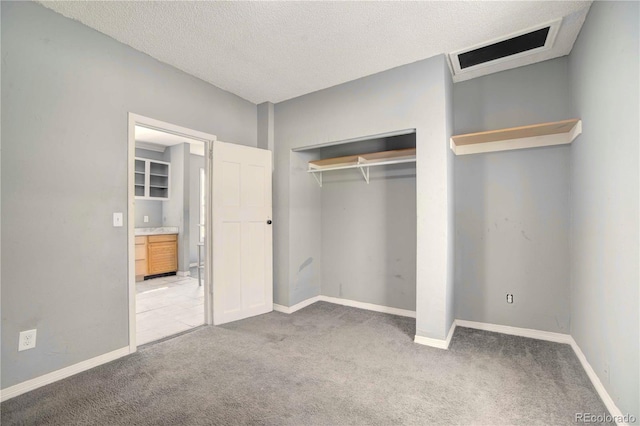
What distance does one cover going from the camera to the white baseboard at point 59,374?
1934 millimetres

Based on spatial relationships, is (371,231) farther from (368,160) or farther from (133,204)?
(133,204)

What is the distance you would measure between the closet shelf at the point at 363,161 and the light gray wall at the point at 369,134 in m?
0.18

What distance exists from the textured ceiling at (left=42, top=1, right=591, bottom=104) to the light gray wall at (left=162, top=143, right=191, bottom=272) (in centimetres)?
342

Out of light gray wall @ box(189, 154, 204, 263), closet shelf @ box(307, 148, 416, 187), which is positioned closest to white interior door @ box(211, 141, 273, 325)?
closet shelf @ box(307, 148, 416, 187)

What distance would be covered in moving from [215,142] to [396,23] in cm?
214

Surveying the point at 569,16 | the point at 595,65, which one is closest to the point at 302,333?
the point at 595,65

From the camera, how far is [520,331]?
293 cm

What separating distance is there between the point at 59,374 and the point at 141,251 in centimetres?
361

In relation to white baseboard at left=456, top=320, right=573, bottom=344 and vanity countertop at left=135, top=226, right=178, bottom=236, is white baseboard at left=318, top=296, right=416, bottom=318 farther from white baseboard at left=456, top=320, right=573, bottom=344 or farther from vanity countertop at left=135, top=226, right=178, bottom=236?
vanity countertop at left=135, top=226, right=178, bottom=236

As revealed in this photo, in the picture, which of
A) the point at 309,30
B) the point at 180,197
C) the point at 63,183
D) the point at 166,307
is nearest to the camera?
the point at 63,183

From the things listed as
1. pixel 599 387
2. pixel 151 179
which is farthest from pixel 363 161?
pixel 151 179

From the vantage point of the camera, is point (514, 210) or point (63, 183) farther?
point (514, 210)

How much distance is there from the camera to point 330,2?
6.80 ft

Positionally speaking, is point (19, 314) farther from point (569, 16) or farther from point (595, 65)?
point (569, 16)
